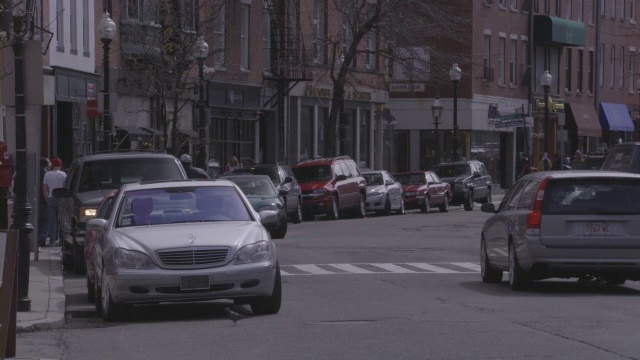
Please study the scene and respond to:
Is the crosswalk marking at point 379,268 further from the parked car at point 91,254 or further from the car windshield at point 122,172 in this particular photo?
the parked car at point 91,254

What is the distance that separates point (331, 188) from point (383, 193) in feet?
14.0

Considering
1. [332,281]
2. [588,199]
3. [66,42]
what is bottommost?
[332,281]

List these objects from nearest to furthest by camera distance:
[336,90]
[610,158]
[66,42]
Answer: [610,158], [66,42], [336,90]

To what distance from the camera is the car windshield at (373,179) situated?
45969 millimetres

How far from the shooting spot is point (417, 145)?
219ft

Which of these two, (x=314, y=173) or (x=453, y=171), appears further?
(x=453, y=171)

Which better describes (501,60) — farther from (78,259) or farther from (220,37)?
(78,259)

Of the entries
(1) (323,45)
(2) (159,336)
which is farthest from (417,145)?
(2) (159,336)

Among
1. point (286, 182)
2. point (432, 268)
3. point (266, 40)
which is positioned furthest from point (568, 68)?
point (432, 268)

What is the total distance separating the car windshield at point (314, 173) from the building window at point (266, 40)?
10.5 meters

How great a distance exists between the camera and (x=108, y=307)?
50.0ft

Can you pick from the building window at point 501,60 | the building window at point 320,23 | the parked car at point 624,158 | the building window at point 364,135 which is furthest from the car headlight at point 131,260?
the building window at point 501,60

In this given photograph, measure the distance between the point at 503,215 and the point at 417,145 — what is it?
157 feet

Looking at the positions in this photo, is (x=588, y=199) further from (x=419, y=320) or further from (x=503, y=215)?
(x=419, y=320)
